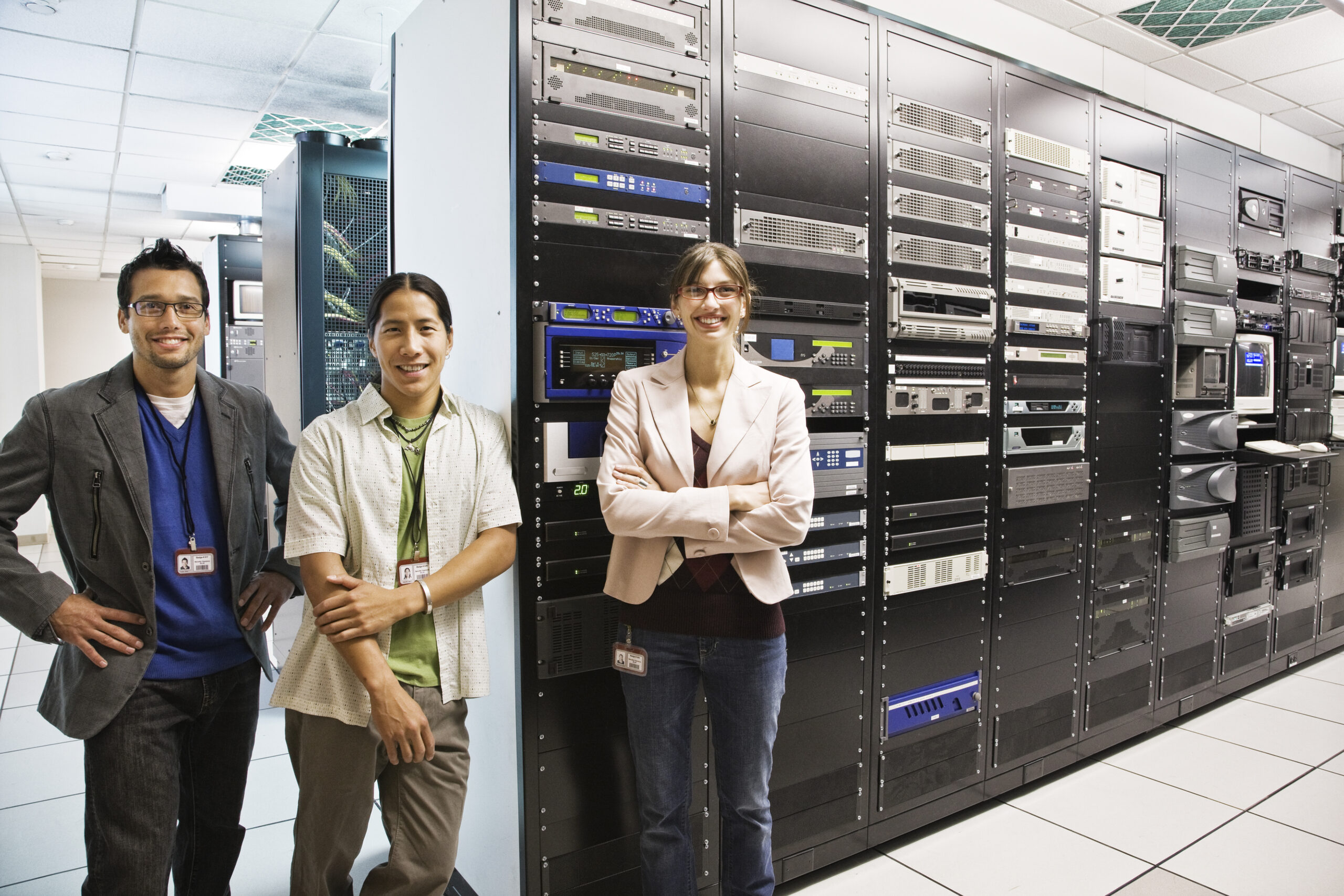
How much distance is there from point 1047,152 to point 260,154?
568cm

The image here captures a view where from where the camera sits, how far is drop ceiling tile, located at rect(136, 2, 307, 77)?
153 inches

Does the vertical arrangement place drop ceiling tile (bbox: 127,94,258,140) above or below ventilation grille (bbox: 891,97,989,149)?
above

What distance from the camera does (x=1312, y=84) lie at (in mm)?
4375

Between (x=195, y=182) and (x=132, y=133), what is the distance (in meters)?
1.46

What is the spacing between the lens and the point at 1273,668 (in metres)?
4.39

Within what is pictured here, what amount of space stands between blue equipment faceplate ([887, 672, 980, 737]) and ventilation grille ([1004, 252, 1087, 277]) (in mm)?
1529

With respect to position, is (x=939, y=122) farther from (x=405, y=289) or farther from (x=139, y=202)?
(x=139, y=202)

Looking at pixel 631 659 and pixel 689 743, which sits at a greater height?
pixel 631 659

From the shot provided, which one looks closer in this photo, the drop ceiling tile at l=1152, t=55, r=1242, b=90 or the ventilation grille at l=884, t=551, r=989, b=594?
the ventilation grille at l=884, t=551, r=989, b=594

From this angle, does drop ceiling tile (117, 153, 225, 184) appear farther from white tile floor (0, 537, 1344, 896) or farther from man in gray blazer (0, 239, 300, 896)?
man in gray blazer (0, 239, 300, 896)

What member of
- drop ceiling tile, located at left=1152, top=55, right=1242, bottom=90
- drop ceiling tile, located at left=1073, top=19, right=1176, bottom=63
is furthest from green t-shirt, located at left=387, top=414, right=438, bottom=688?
drop ceiling tile, located at left=1152, top=55, right=1242, bottom=90

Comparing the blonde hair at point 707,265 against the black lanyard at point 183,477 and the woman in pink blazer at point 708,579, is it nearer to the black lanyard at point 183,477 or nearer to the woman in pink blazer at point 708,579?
the woman in pink blazer at point 708,579

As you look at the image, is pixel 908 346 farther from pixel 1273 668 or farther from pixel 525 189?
pixel 1273 668

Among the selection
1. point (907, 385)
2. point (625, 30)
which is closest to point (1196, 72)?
point (907, 385)
